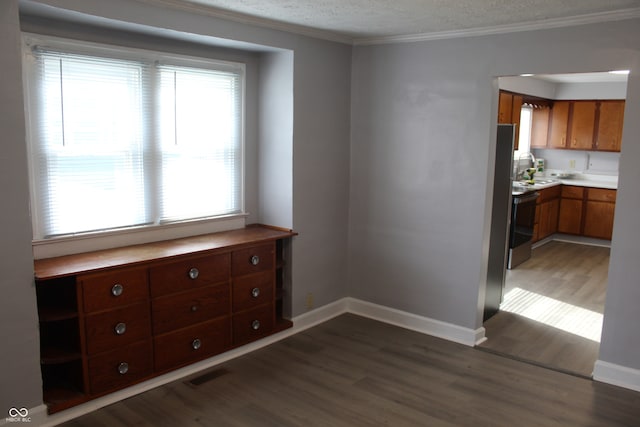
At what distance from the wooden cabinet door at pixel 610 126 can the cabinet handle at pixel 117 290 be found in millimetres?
6931

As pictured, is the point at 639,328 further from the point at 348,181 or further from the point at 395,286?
the point at 348,181

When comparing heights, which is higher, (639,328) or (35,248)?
(35,248)

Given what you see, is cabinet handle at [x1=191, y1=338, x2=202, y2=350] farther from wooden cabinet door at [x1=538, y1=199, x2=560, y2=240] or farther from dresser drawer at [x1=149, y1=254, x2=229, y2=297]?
wooden cabinet door at [x1=538, y1=199, x2=560, y2=240]

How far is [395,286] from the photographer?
460 cm

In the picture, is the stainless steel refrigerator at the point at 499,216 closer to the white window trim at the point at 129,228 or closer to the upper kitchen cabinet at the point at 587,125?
the white window trim at the point at 129,228

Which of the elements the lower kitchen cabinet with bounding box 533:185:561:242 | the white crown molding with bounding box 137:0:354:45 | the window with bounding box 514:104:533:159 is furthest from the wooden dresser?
the window with bounding box 514:104:533:159

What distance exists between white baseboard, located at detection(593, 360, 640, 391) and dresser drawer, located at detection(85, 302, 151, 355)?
2.94 meters

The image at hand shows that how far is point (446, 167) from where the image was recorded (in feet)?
13.7

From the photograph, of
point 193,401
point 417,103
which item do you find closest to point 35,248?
point 193,401

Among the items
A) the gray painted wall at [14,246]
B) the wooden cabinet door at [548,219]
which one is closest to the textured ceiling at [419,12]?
the gray painted wall at [14,246]

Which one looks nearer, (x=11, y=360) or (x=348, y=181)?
(x=11, y=360)

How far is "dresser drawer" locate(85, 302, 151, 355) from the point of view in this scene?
306cm

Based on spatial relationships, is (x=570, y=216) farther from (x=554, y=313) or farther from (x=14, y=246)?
(x=14, y=246)

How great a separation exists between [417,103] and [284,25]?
1.21m
